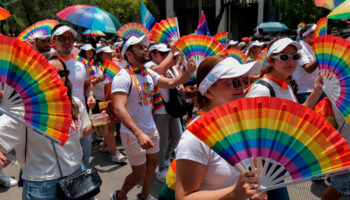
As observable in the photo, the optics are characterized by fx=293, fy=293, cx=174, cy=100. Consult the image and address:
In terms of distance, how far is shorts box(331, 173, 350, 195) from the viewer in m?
2.65

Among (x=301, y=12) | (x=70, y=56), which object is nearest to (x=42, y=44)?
(x=70, y=56)

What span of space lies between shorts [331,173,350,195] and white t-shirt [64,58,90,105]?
3.25m

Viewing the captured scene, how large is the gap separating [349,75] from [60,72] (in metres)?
2.38

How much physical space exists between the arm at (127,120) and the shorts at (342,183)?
176 cm

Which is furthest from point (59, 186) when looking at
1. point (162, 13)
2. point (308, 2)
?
point (162, 13)

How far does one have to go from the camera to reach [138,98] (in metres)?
3.24

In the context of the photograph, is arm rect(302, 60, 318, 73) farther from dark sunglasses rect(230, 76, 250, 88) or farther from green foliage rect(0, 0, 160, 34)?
green foliage rect(0, 0, 160, 34)

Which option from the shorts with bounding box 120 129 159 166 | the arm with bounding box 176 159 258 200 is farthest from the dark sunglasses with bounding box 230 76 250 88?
the shorts with bounding box 120 129 159 166

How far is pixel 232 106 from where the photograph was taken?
1228 mm

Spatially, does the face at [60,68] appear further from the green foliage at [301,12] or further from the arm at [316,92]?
the green foliage at [301,12]

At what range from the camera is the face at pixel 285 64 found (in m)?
2.80

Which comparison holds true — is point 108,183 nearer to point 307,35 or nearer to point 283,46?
point 283,46

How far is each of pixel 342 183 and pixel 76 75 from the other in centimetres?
336

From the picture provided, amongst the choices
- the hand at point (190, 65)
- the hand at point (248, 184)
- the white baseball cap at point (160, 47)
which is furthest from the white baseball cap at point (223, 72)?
the white baseball cap at point (160, 47)
